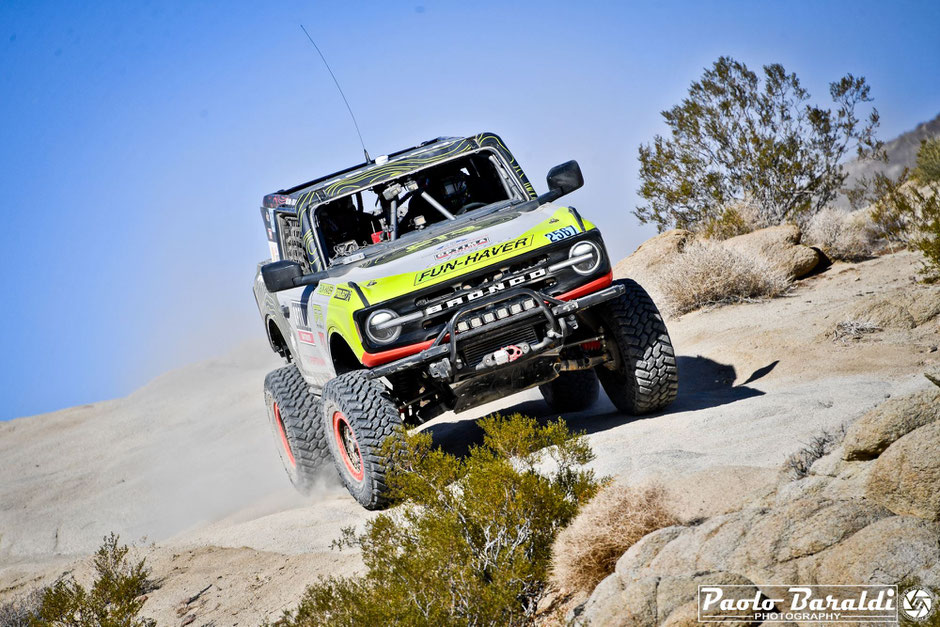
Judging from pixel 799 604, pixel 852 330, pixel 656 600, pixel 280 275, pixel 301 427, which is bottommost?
pixel 852 330

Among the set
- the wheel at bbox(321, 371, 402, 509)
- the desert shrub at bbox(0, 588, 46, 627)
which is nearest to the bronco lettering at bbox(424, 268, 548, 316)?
the wheel at bbox(321, 371, 402, 509)

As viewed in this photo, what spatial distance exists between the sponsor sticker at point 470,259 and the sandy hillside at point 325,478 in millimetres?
1547

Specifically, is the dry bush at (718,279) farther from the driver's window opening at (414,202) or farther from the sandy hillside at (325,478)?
the driver's window opening at (414,202)

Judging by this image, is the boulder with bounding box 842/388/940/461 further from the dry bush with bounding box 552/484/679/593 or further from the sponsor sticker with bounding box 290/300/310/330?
the sponsor sticker with bounding box 290/300/310/330

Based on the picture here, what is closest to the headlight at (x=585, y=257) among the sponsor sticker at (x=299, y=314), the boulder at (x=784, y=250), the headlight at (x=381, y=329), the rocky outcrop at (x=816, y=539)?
the headlight at (x=381, y=329)

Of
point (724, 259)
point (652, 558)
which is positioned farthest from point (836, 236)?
point (652, 558)

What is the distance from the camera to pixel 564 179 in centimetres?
702

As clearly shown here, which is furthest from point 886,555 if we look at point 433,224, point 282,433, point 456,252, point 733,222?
point 733,222

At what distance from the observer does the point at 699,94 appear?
17.9 m

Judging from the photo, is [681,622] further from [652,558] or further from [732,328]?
[732,328]

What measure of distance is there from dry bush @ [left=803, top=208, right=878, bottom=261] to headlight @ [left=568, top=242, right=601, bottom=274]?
9.13 m

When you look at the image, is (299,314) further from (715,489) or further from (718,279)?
(718,279)

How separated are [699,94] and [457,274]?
45.0ft

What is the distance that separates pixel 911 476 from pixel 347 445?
4319 millimetres
